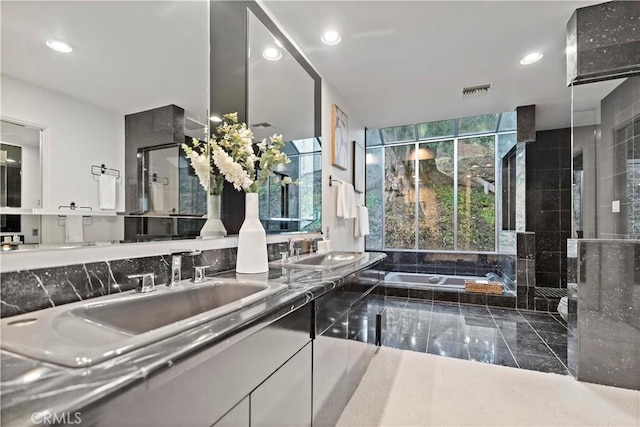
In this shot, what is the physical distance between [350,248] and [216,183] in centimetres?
244

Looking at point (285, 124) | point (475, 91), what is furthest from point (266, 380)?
point (475, 91)

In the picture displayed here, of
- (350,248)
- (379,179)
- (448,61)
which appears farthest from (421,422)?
(379,179)

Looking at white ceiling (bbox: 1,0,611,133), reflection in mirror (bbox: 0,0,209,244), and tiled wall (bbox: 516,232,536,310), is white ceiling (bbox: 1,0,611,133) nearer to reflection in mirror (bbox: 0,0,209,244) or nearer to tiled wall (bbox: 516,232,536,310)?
reflection in mirror (bbox: 0,0,209,244)

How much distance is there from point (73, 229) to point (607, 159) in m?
3.25

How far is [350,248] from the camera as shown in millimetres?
3771

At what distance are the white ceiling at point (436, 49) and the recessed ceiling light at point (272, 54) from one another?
0.21 metres

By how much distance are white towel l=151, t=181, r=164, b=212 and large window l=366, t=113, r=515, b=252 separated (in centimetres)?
450

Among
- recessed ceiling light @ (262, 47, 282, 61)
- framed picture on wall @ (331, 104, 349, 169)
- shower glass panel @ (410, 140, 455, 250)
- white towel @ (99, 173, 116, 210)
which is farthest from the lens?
shower glass panel @ (410, 140, 455, 250)

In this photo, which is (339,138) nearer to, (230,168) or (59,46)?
(230,168)

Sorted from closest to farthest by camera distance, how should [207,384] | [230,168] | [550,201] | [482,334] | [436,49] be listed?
[207,384]
[230,168]
[436,49]
[482,334]
[550,201]

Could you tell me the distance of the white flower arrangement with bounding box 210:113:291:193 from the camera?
57.1 inches

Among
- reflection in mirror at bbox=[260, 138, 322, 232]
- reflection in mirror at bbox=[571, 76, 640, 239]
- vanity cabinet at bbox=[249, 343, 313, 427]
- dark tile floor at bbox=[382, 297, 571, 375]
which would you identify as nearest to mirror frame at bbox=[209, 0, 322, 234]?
reflection in mirror at bbox=[260, 138, 322, 232]

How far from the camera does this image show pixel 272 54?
211 cm

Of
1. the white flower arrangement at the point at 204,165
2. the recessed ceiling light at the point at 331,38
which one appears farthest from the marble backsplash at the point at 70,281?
the recessed ceiling light at the point at 331,38
